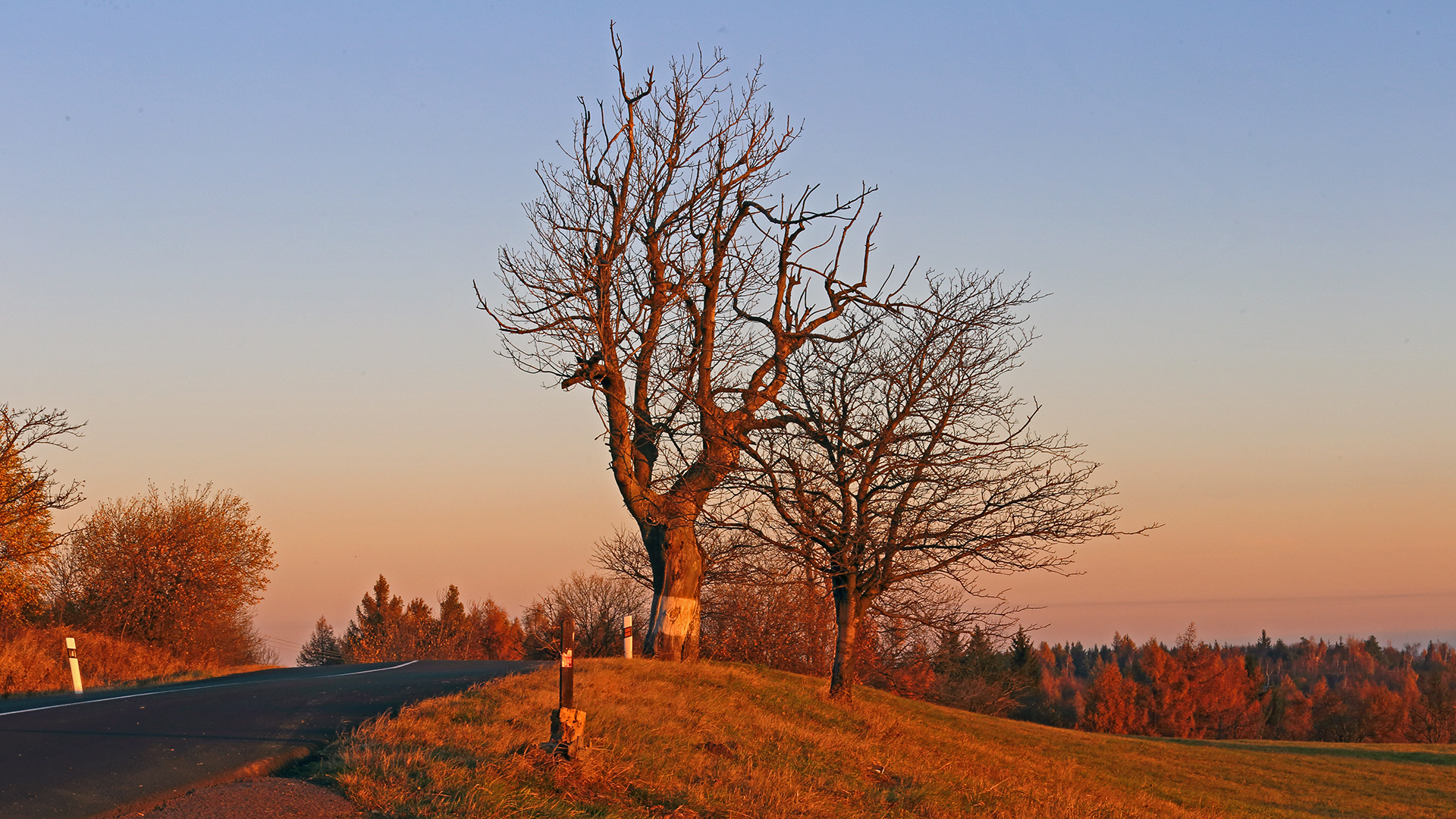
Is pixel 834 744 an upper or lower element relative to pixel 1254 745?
upper

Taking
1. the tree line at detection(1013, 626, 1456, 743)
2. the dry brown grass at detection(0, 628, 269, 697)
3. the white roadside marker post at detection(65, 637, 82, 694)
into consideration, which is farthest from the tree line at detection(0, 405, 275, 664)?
the tree line at detection(1013, 626, 1456, 743)

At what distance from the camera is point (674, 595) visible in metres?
20.3

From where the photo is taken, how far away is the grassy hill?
772 cm

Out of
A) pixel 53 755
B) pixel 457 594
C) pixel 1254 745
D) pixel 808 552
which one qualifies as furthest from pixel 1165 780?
pixel 457 594

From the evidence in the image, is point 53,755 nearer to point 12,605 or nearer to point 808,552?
point 808,552

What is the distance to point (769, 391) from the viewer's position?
20.7 m

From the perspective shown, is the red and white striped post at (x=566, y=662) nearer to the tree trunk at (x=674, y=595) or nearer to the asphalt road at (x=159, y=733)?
the asphalt road at (x=159, y=733)

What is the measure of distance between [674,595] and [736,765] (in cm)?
1040

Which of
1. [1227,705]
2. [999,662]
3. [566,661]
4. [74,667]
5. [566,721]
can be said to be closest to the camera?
[566,721]

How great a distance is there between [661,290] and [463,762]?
46.3 ft

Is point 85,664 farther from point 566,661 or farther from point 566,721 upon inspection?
point 566,721

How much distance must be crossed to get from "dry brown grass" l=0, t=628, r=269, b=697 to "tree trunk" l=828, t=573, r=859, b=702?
1173 centimetres

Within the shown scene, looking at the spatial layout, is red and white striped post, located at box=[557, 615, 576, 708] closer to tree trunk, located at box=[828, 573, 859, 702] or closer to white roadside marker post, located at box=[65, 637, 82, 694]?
white roadside marker post, located at box=[65, 637, 82, 694]

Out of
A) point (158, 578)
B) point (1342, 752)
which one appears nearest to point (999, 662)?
point (1342, 752)
